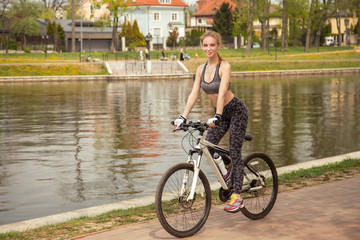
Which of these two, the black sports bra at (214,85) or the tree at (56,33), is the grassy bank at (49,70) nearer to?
the tree at (56,33)

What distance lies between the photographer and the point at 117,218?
644 centimetres

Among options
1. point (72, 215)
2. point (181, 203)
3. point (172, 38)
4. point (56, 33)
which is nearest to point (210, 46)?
point (181, 203)

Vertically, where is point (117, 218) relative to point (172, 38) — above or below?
below

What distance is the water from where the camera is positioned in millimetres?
9312

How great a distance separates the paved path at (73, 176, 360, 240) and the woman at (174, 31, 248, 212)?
0.31m

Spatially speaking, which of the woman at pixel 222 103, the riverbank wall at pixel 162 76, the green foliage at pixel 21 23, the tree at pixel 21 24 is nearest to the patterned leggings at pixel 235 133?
the woman at pixel 222 103

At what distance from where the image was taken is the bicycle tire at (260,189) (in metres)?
6.18

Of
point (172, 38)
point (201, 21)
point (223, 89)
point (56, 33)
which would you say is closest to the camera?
point (223, 89)

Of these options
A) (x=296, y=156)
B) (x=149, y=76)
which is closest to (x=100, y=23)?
(x=149, y=76)

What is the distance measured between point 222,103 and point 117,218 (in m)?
1.86

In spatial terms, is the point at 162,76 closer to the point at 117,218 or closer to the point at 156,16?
the point at 117,218

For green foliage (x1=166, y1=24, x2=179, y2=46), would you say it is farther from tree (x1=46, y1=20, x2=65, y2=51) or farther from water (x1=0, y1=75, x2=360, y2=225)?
water (x1=0, y1=75, x2=360, y2=225)

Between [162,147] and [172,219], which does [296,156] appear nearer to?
[162,147]

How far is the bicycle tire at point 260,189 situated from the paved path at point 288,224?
11cm
